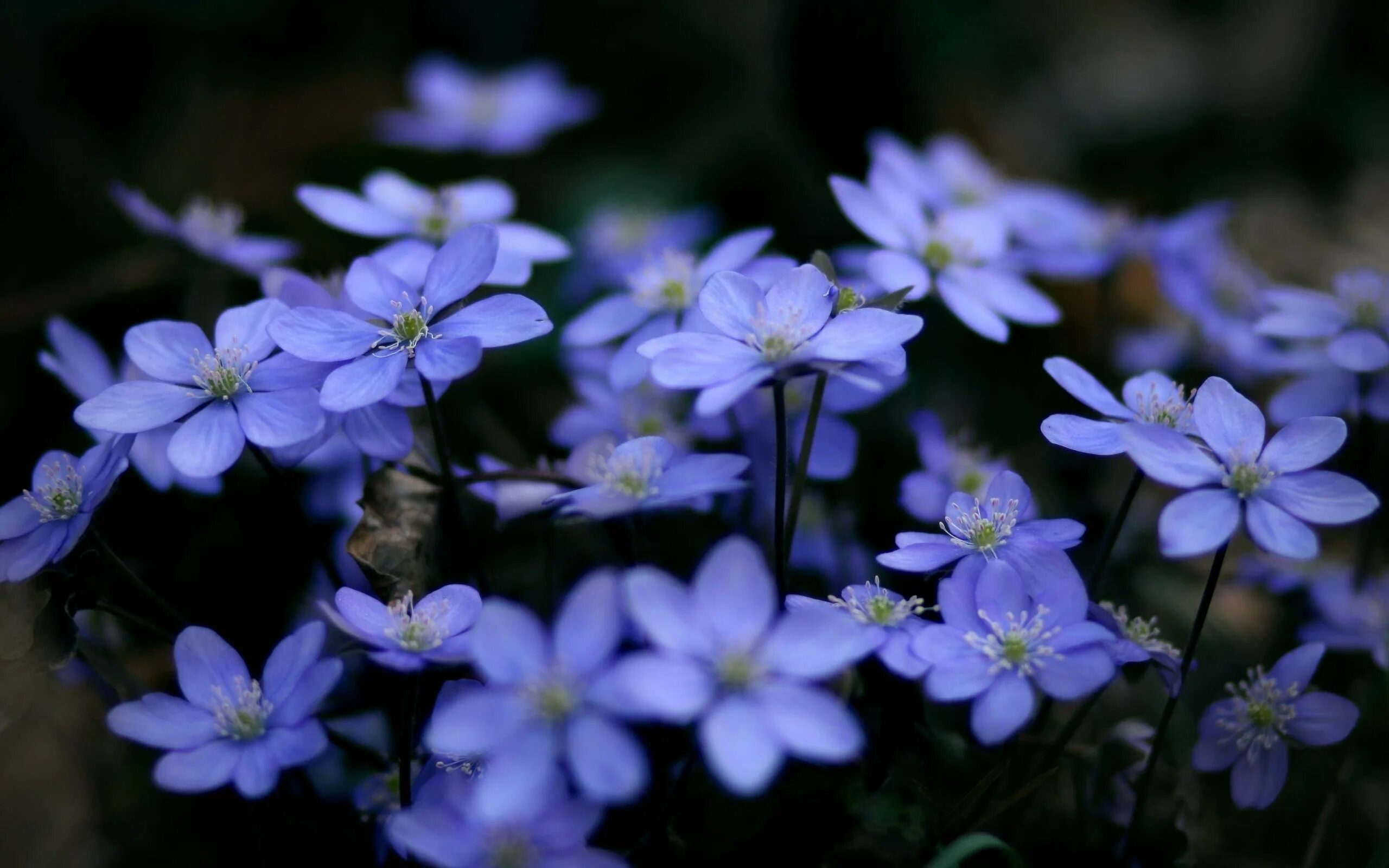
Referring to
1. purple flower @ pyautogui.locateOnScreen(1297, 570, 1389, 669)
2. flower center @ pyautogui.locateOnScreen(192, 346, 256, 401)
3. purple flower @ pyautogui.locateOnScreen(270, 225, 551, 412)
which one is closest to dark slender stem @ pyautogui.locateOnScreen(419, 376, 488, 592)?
purple flower @ pyautogui.locateOnScreen(270, 225, 551, 412)

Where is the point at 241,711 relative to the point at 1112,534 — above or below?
below

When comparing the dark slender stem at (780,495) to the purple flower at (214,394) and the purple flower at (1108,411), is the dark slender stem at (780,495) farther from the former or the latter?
the purple flower at (214,394)

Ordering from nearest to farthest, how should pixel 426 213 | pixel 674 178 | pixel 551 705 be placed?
pixel 551 705
pixel 426 213
pixel 674 178

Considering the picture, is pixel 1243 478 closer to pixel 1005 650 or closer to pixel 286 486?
pixel 1005 650

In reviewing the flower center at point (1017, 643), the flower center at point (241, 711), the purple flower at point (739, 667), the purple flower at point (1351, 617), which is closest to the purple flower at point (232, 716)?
the flower center at point (241, 711)

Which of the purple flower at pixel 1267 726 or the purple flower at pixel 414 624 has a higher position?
the purple flower at pixel 414 624

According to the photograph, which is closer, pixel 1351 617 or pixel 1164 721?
pixel 1164 721

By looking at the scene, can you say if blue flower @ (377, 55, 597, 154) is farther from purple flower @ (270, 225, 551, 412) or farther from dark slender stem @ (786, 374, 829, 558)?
dark slender stem @ (786, 374, 829, 558)

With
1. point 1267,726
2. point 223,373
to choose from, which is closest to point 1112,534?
point 1267,726
